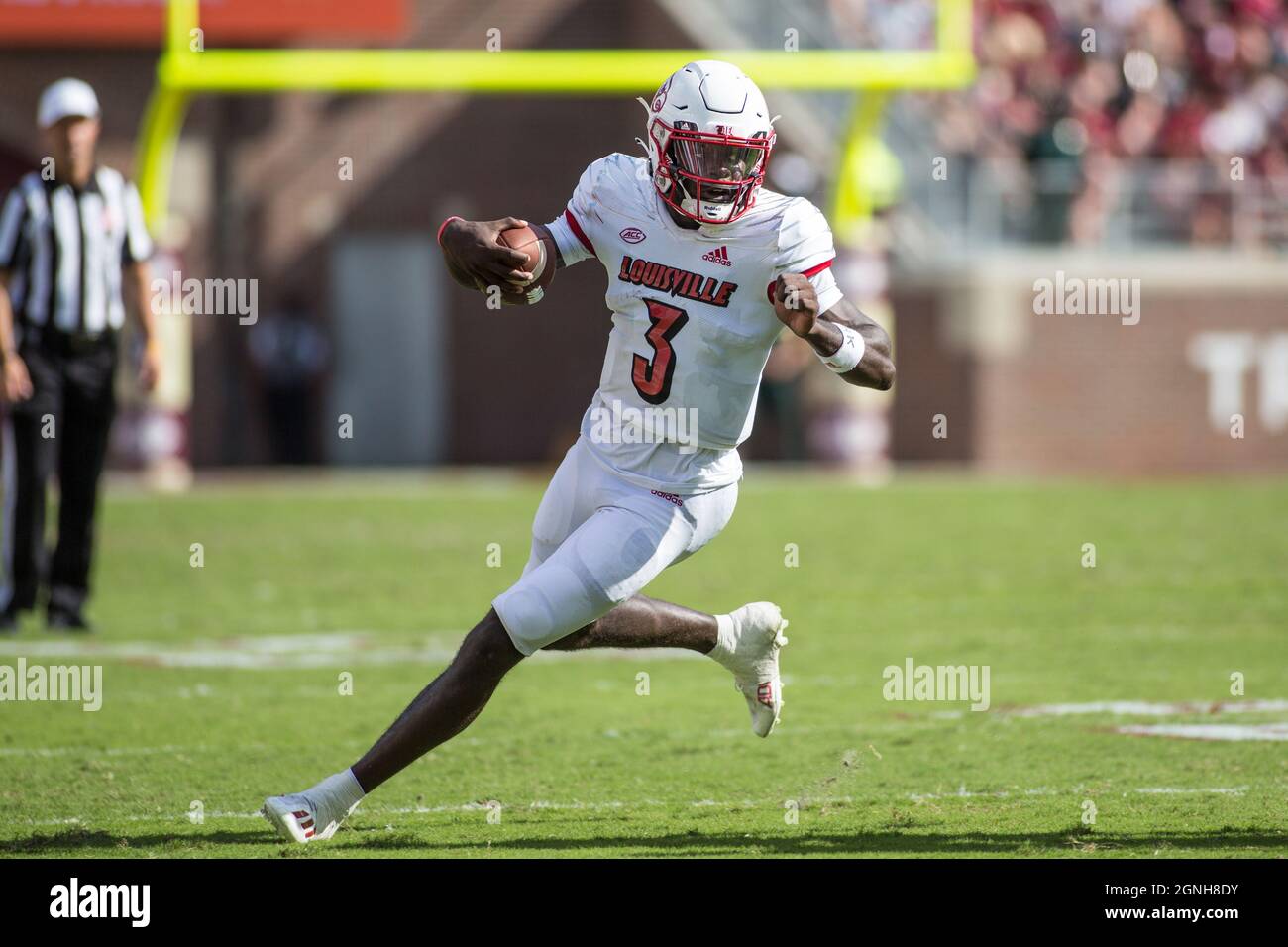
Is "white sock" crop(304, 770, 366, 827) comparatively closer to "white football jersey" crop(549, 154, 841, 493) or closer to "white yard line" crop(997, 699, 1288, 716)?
"white football jersey" crop(549, 154, 841, 493)

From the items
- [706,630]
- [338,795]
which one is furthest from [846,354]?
[338,795]

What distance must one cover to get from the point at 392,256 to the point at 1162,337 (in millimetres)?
7589

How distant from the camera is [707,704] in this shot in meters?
6.99

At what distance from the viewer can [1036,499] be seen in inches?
560

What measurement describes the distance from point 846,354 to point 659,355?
537mm

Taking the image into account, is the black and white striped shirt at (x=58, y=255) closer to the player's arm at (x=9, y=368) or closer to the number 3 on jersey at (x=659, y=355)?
the player's arm at (x=9, y=368)

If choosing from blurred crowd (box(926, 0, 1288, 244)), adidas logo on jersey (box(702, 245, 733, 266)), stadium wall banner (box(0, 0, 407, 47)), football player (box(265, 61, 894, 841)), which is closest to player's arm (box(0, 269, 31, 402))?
football player (box(265, 61, 894, 841))

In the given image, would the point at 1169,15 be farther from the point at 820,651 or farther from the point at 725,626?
the point at 725,626

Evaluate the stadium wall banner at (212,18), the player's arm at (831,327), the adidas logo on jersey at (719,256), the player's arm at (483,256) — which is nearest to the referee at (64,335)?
the player's arm at (483,256)

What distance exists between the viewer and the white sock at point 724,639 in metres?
5.53

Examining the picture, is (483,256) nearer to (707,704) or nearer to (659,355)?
(659,355)

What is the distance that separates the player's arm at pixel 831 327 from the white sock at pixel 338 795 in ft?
4.91
